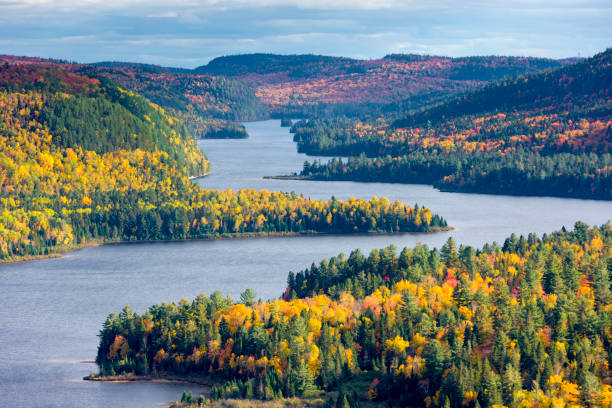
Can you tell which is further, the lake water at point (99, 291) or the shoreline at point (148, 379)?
the shoreline at point (148, 379)

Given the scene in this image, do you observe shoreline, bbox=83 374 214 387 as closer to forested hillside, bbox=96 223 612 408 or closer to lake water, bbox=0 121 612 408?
forested hillside, bbox=96 223 612 408

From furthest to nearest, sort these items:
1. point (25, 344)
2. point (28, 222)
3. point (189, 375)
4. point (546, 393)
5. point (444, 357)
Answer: point (28, 222) → point (25, 344) → point (189, 375) → point (444, 357) → point (546, 393)

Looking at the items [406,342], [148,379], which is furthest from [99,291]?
[406,342]

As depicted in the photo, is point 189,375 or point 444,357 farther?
point 189,375

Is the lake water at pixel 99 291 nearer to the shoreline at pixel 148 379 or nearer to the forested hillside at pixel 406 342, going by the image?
the shoreline at pixel 148 379

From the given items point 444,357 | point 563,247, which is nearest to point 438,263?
point 563,247

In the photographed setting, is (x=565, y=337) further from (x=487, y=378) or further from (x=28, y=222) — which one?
(x=28, y=222)

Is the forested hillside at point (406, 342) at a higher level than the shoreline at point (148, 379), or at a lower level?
higher

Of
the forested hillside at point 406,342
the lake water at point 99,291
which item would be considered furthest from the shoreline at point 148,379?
the lake water at point 99,291

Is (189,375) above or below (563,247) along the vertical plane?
below
